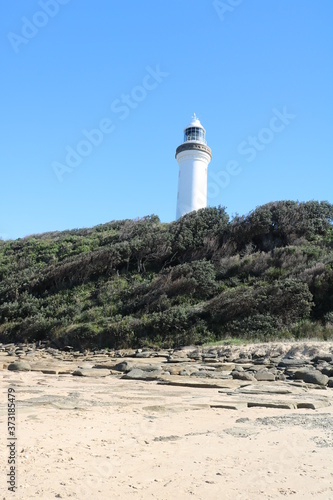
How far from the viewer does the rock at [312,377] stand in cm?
822

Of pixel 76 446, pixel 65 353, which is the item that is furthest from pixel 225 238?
pixel 76 446

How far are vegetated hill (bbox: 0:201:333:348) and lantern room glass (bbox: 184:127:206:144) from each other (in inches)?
486

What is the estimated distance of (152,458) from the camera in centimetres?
362

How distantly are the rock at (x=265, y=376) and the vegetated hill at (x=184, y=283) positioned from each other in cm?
551

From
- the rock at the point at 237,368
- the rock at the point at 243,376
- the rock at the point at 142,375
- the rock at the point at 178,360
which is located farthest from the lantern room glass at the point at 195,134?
the rock at the point at 243,376

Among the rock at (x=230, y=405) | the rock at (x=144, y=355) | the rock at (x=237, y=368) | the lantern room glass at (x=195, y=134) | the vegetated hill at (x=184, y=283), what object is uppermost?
the lantern room glass at (x=195, y=134)

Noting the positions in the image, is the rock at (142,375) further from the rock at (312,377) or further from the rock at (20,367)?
the rock at (312,377)

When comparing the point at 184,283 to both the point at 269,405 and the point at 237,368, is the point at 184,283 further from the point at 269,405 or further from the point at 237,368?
the point at 269,405

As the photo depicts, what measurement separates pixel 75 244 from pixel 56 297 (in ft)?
25.9

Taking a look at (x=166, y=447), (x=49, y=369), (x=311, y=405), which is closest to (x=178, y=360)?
(x=49, y=369)

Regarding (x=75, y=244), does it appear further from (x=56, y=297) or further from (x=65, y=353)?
(x=65, y=353)

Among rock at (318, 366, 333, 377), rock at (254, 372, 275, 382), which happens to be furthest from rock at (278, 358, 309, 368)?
rock at (254, 372, 275, 382)

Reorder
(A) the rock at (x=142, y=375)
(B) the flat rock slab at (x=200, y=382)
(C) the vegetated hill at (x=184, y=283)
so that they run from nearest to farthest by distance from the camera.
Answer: (B) the flat rock slab at (x=200, y=382) < (A) the rock at (x=142, y=375) < (C) the vegetated hill at (x=184, y=283)

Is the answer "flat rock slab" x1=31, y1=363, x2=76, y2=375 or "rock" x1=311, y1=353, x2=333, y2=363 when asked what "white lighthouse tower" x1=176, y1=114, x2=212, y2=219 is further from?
"flat rock slab" x1=31, y1=363, x2=76, y2=375
